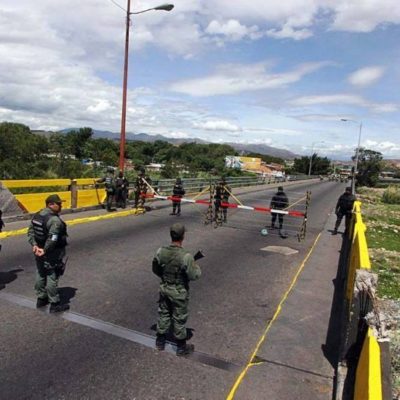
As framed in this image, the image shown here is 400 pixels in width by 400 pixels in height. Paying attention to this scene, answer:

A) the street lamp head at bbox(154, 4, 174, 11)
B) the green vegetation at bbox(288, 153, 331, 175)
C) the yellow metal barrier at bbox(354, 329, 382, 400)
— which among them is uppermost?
the street lamp head at bbox(154, 4, 174, 11)

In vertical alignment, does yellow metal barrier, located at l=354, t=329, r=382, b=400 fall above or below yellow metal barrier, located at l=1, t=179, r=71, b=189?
above

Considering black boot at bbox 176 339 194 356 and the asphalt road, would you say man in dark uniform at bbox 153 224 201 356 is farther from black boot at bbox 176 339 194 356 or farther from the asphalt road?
the asphalt road

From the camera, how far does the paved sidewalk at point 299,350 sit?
4.68 m

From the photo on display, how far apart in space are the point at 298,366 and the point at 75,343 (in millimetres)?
2724

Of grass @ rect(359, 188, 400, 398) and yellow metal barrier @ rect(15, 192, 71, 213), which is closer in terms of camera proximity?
grass @ rect(359, 188, 400, 398)

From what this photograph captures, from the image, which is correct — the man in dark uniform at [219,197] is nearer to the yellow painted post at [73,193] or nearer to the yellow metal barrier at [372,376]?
the yellow painted post at [73,193]

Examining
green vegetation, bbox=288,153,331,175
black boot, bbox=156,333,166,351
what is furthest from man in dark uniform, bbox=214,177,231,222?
green vegetation, bbox=288,153,331,175

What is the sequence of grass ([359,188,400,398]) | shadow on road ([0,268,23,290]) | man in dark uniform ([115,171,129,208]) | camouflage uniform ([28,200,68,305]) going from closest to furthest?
1. grass ([359,188,400,398])
2. camouflage uniform ([28,200,68,305])
3. shadow on road ([0,268,23,290])
4. man in dark uniform ([115,171,129,208])

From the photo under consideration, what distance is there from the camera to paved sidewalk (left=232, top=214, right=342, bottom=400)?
4.68 metres

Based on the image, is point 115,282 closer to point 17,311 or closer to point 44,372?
point 17,311

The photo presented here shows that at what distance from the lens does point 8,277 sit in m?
7.78

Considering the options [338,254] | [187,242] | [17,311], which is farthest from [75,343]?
[338,254]

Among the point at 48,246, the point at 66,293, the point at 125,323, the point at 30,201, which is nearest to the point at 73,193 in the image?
the point at 30,201

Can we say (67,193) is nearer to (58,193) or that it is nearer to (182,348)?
(58,193)
